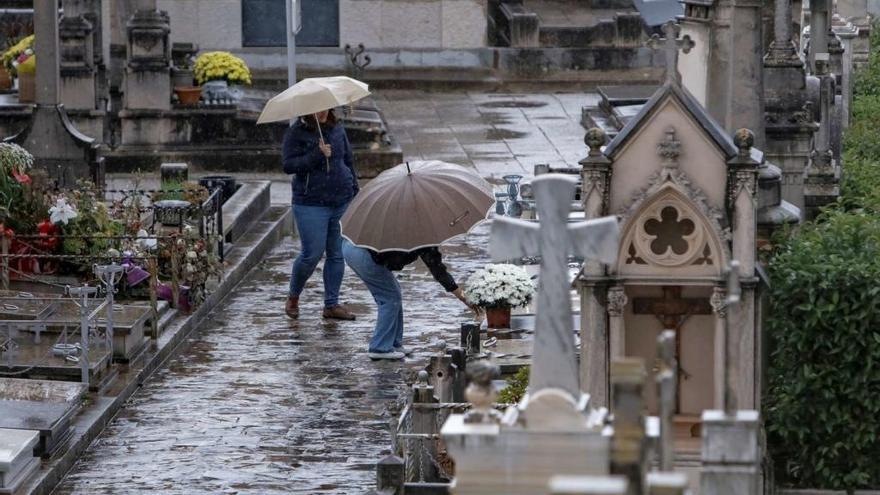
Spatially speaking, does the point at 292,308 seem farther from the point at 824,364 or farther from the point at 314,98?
the point at 824,364

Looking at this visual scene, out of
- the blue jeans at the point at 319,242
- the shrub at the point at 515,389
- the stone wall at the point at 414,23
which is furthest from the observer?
the stone wall at the point at 414,23

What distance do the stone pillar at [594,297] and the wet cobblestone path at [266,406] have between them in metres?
1.79

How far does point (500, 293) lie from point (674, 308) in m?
4.26

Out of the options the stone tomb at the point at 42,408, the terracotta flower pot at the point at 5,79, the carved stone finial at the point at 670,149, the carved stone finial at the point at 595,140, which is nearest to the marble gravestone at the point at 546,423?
the carved stone finial at the point at 595,140

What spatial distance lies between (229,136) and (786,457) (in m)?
14.7

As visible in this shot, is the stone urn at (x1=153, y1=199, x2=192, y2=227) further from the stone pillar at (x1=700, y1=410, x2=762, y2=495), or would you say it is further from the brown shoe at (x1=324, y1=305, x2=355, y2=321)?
the stone pillar at (x1=700, y1=410, x2=762, y2=495)

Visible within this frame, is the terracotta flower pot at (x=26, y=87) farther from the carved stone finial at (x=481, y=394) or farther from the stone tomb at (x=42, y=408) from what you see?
the carved stone finial at (x=481, y=394)

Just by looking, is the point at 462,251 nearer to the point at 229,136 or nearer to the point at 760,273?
the point at 229,136

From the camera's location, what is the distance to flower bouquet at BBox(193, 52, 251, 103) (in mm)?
27984

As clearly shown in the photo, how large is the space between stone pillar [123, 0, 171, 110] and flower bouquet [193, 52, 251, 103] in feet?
1.67

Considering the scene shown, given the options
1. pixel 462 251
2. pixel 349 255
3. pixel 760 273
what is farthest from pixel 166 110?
pixel 760 273

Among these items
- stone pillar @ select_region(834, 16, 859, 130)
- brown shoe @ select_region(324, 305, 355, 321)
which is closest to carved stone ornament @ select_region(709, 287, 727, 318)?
brown shoe @ select_region(324, 305, 355, 321)

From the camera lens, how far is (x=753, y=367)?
40.4 ft

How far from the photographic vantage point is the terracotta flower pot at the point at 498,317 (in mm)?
16391
